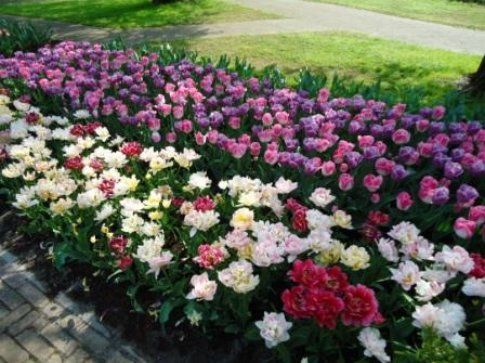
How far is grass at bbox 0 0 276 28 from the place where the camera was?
12179 mm

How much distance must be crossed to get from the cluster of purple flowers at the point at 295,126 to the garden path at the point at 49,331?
1621 millimetres

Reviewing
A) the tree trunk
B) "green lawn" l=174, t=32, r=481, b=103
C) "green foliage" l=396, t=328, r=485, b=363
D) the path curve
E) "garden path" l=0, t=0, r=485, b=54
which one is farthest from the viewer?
"garden path" l=0, t=0, r=485, b=54

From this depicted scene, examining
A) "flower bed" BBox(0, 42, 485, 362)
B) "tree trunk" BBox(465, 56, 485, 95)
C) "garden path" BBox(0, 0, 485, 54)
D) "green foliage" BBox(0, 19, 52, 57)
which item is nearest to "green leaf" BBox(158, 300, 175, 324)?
"flower bed" BBox(0, 42, 485, 362)

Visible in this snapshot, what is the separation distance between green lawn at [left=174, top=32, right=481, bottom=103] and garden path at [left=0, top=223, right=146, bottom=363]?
535cm

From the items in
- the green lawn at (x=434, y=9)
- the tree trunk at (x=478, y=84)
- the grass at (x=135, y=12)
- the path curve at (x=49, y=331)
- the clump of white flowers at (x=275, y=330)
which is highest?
the clump of white flowers at (x=275, y=330)

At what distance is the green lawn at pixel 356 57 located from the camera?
7536 millimetres

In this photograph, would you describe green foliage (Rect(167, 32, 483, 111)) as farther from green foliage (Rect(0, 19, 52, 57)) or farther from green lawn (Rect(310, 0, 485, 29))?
green lawn (Rect(310, 0, 485, 29))

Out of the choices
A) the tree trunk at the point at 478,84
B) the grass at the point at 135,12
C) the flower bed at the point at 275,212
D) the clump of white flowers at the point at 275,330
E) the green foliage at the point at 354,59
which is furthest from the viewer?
the grass at the point at 135,12

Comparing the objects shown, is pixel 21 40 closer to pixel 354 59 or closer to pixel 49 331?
pixel 354 59

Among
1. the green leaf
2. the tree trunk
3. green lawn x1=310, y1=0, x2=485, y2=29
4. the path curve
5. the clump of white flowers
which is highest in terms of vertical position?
the clump of white flowers

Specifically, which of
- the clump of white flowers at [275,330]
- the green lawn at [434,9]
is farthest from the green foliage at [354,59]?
the clump of white flowers at [275,330]

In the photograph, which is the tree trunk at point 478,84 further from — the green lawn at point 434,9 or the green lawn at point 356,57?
the green lawn at point 434,9

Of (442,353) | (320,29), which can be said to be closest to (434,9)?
(320,29)

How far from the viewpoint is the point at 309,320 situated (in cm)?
263
